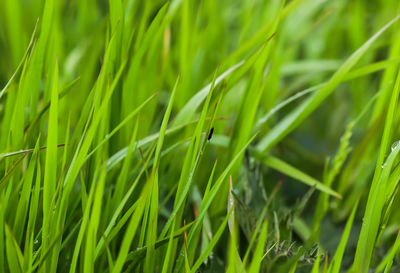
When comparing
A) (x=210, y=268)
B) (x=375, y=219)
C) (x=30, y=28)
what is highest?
(x=30, y=28)

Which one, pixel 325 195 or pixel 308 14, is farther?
pixel 308 14

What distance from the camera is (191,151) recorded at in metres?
0.60

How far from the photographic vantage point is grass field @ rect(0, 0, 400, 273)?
0.58 m

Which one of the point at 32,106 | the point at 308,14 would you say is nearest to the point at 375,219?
the point at 32,106

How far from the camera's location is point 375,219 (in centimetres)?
59

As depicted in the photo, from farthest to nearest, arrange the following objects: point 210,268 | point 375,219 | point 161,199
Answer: point 161,199, point 210,268, point 375,219

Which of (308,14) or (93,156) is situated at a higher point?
(308,14)

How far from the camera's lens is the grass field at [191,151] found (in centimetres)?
58

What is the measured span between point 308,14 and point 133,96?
0.61 metres

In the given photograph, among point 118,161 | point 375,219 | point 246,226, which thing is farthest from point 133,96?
point 375,219

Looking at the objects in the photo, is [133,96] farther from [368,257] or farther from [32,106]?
[368,257]

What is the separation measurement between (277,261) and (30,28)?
872 mm

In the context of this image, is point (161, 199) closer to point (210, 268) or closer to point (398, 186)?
point (210, 268)

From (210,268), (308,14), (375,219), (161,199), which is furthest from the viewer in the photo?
(308,14)
